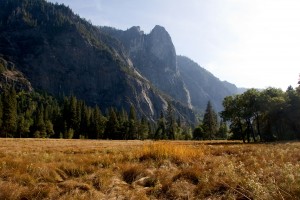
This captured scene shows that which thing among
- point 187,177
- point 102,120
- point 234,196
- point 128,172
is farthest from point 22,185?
point 102,120

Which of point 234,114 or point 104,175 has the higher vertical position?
point 234,114

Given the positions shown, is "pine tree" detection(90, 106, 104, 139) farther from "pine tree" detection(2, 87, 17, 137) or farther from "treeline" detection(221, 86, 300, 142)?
"treeline" detection(221, 86, 300, 142)

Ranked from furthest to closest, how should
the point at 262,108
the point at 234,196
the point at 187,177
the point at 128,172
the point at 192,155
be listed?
the point at 262,108
the point at 192,155
the point at 128,172
the point at 187,177
the point at 234,196

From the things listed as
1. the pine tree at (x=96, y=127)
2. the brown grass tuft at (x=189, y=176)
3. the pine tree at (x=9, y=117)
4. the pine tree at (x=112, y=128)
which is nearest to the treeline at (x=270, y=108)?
the pine tree at (x=112, y=128)

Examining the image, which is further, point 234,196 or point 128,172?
point 128,172

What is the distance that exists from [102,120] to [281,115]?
6950 centimetres

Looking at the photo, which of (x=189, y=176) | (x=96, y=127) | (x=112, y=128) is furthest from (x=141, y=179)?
(x=96, y=127)

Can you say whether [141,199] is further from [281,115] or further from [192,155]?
[281,115]

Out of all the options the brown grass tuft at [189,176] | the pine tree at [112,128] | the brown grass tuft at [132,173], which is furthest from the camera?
the pine tree at [112,128]

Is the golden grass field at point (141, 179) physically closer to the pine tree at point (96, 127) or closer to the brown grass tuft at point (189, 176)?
the brown grass tuft at point (189, 176)

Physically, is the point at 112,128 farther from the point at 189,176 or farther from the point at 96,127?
the point at 189,176

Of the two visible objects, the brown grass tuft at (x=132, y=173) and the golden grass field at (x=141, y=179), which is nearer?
the golden grass field at (x=141, y=179)

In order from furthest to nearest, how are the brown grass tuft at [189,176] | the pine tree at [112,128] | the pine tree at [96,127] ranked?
the pine tree at [96,127] < the pine tree at [112,128] < the brown grass tuft at [189,176]

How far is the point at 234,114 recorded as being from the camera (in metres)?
78.5
